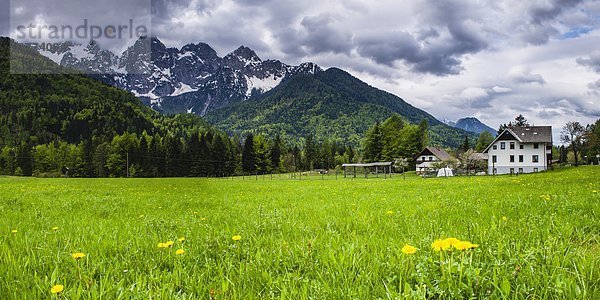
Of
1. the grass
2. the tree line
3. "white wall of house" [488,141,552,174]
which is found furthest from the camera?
the tree line

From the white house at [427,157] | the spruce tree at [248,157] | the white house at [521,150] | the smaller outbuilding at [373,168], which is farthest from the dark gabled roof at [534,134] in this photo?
the spruce tree at [248,157]

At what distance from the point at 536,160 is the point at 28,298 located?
86740mm

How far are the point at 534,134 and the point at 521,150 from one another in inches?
157

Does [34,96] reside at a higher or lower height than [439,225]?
higher

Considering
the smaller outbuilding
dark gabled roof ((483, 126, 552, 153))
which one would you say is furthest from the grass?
dark gabled roof ((483, 126, 552, 153))

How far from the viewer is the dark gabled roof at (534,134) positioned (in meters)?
71.6

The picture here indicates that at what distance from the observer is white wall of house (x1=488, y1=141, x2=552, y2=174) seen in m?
72.8

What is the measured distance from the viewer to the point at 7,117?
496ft

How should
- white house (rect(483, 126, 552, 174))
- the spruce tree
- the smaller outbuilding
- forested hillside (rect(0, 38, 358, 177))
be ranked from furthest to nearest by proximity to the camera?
the spruce tree, forested hillside (rect(0, 38, 358, 177)), the smaller outbuilding, white house (rect(483, 126, 552, 174))

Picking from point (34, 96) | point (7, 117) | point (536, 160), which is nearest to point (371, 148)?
point (536, 160)

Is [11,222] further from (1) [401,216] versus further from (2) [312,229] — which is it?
(1) [401,216]

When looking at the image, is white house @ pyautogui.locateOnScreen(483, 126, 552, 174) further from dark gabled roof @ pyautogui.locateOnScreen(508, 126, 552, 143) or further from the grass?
the grass

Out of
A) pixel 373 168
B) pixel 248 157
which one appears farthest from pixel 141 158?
pixel 373 168

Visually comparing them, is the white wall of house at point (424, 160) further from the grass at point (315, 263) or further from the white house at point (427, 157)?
the grass at point (315, 263)
